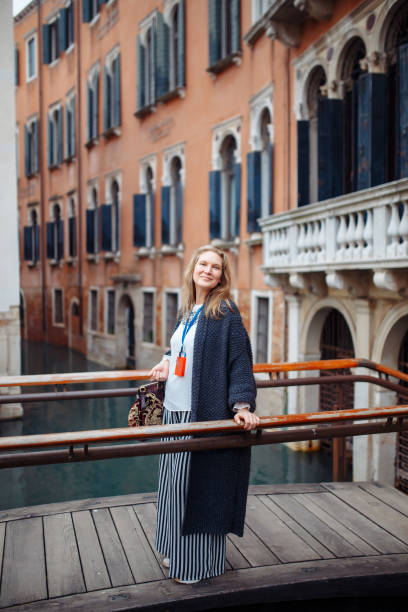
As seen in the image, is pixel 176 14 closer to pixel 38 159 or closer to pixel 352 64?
pixel 352 64

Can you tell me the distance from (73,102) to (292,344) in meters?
13.0

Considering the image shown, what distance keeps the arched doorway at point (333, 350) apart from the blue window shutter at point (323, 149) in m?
1.73

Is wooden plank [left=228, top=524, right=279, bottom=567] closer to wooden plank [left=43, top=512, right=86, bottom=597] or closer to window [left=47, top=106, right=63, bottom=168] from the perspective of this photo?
wooden plank [left=43, top=512, right=86, bottom=597]

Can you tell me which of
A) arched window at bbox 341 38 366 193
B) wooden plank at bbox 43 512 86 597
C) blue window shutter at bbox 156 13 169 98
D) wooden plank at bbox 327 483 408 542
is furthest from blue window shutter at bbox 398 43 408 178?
blue window shutter at bbox 156 13 169 98

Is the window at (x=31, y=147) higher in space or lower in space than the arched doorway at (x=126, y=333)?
higher

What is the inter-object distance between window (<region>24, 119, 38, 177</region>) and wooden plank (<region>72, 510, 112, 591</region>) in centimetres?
2006

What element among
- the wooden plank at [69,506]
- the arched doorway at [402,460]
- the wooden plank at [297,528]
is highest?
the wooden plank at [69,506]

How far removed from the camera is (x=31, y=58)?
71.1 ft

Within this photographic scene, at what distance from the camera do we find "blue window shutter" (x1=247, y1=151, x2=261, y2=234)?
9.77 m

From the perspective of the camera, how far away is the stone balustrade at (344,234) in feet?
19.0

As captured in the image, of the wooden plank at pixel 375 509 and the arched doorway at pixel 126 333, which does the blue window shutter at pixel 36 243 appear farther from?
the wooden plank at pixel 375 509

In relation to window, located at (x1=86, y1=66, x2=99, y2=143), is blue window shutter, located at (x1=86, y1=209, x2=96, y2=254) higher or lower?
lower

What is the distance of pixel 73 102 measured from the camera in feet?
61.9

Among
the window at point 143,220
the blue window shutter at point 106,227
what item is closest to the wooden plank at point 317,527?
the window at point 143,220
